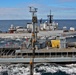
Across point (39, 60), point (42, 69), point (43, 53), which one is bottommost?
point (42, 69)

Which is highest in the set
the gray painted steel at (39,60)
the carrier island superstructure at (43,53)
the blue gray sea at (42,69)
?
the carrier island superstructure at (43,53)

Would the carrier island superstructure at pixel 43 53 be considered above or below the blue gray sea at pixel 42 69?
above

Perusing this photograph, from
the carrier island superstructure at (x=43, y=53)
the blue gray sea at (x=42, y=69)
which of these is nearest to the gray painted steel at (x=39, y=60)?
the carrier island superstructure at (x=43, y=53)

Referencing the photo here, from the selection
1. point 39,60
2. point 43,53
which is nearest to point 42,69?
point 39,60

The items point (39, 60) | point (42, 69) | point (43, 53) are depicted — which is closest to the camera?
point (42, 69)

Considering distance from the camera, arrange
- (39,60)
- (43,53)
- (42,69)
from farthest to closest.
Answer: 1. (43,53)
2. (39,60)
3. (42,69)

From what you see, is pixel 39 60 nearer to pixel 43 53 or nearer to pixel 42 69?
pixel 43 53

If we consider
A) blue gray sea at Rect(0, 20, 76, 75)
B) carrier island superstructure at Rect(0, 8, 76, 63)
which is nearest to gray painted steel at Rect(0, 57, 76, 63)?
carrier island superstructure at Rect(0, 8, 76, 63)

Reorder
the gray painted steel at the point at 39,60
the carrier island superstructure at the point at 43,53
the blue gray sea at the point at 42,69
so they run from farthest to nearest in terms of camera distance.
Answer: the carrier island superstructure at the point at 43,53, the gray painted steel at the point at 39,60, the blue gray sea at the point at 42,69

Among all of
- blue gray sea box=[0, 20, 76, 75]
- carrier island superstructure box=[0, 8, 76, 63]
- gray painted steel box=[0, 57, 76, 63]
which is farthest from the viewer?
carrier island superstructure box=[0, 8, 76, 63]

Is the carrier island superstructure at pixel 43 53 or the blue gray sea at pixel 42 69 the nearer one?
the blue gray sea at pixel 42 69

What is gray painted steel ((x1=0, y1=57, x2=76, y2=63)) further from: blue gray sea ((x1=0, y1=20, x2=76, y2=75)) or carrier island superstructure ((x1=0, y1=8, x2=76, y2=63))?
blue gray sea ((x1=0, y1=20, x2=76, y2=75))

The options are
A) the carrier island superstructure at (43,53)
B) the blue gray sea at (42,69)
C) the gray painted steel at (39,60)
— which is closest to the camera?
the blue gray sea at (42,69)

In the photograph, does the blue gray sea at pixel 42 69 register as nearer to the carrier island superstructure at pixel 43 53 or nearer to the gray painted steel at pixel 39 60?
the gray painted steel at pixel 39 60
